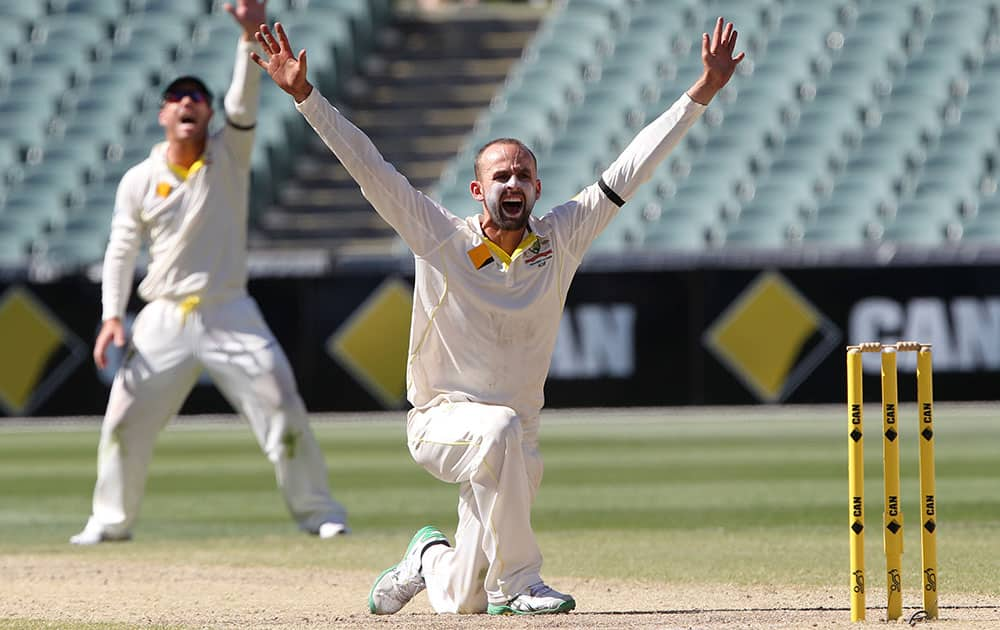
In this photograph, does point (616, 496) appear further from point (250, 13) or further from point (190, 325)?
point (250, 13)

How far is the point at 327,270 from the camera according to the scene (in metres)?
17.0

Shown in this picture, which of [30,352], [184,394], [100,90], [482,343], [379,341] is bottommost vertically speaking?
[482,343]

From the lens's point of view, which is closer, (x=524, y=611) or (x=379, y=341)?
(x=524, y=611)

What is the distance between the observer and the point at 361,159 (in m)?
5.73

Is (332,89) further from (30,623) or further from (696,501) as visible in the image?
(30,623)

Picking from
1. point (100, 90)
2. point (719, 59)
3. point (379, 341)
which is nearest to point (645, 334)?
point (379, 341)

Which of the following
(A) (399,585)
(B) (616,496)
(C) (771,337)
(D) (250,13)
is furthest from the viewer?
(C) (771,337)

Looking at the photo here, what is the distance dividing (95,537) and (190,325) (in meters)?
1.11

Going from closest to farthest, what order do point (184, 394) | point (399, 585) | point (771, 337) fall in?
point (399, 585) < point (184, 394) < point (771, 337)

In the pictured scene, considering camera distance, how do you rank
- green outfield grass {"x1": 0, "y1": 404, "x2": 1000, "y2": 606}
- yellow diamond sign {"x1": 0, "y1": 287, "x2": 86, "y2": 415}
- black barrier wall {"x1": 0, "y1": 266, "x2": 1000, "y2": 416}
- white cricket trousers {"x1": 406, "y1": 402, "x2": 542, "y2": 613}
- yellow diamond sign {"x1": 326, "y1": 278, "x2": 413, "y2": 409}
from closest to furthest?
white cricket trousers {"x1": 406, "y1": 402, "x2": 542, "y2": 613}, green outfield grass {"x1": 0, "y1": 404, "x2": 1000, "y2": 606}, black barrier wall {"x1": 0, "y1": 266, "x2": 1000, "y2": 416}, yellow diamond sign {"x1": 326, "y1": 278, "x2": 413, "y2": 409}, yellow diamond sign {"x1": 0, "y1": 287, "x2": 86, "y2": 415}

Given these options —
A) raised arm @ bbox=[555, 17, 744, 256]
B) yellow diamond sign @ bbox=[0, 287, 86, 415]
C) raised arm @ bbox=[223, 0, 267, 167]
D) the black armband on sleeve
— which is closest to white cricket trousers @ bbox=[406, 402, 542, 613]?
raised arm @ bbox=[555, 17, 744, 256]

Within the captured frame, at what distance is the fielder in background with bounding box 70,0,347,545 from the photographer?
858cm

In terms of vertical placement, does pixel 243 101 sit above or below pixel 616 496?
above

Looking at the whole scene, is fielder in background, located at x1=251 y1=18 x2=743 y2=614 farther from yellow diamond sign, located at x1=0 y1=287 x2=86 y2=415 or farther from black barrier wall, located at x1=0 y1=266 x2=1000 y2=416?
yellow diamond sign, located at x1=0 y1=287 x2=86 y2=415
